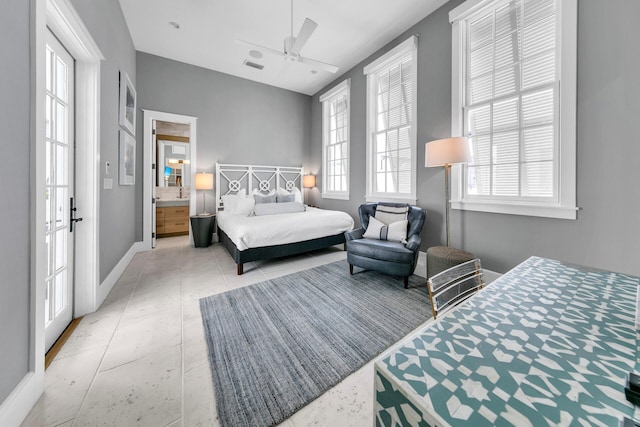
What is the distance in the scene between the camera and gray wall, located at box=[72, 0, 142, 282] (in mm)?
2277

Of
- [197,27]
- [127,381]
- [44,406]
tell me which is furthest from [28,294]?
[197,27]

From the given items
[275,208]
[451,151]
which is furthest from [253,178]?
[451,151]

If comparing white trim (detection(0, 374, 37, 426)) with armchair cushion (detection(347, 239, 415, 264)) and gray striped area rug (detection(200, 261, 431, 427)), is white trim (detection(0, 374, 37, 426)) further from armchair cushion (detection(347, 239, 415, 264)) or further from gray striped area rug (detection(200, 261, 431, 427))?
armchair cushion (detection(347, 239, 415, 264))

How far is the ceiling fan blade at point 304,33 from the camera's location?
104 inches

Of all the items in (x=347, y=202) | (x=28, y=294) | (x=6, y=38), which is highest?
(x=6, y=38)

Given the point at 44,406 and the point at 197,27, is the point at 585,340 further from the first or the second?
the point at 197,27

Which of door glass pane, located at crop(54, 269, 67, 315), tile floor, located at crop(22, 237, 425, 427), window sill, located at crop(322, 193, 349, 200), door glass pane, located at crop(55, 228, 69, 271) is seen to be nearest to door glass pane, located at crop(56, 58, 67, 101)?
door glass pane, located at crop(55, 228, 69, 271)

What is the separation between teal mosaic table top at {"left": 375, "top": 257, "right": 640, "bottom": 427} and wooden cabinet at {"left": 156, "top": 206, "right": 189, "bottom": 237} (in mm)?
6037

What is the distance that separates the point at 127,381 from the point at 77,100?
2.33 meters

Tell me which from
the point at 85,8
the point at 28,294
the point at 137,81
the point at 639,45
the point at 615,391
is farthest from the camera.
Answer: the point at 137,81

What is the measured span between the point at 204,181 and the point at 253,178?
3.69ft

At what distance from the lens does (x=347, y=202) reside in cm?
485

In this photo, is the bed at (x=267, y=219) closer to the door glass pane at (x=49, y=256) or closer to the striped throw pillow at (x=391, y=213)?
the striped throw pillow at (x=391, y=213)

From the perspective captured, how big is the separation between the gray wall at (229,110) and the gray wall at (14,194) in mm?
3529
